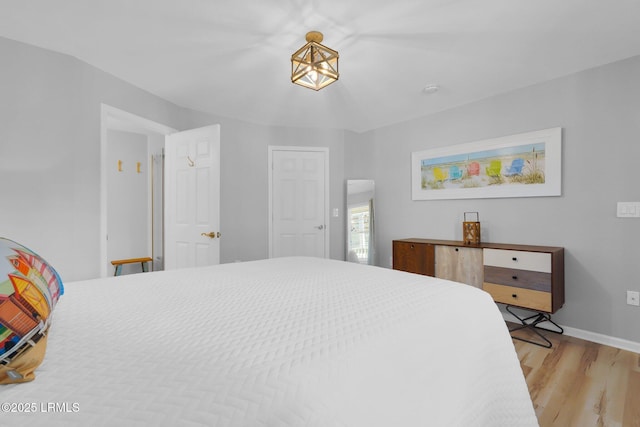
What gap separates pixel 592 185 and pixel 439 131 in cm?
153

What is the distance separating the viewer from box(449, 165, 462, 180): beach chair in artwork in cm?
332

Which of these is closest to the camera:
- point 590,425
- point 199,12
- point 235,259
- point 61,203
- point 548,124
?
point 590,425

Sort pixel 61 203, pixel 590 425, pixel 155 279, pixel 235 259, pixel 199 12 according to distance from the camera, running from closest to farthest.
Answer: pixel 155 279, pixel 590 425, pixel 199 12, pixel 61 203, pixel 235 259

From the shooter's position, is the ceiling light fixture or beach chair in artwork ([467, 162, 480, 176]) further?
beach chair in artwork ([467, 162, 480, 176])

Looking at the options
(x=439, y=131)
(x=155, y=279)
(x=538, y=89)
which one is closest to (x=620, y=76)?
(x=538, y=89)

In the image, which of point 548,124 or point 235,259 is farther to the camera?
point 235,259

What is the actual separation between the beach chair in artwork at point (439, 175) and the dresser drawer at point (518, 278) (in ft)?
3.80

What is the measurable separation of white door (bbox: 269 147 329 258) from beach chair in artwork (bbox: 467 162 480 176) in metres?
1.78

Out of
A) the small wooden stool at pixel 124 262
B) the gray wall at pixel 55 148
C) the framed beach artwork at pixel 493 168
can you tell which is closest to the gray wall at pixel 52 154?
the gray wall at pixel 55 148

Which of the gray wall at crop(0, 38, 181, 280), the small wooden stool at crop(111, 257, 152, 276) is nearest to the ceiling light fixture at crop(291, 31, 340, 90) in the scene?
the gray wall at crop(0, 38, 181, 280)

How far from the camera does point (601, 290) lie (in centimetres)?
247

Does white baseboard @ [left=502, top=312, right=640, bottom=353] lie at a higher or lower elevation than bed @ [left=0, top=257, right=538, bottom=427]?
lower

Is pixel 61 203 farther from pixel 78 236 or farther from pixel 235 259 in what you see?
pixel 235 259

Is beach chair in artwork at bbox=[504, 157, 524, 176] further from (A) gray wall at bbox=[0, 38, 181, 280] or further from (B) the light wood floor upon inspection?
(A) gray wall at bbox=[0, 38, 181, 280]
